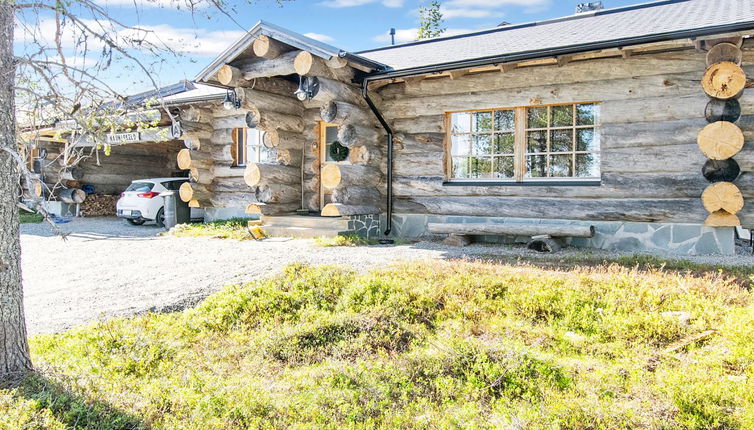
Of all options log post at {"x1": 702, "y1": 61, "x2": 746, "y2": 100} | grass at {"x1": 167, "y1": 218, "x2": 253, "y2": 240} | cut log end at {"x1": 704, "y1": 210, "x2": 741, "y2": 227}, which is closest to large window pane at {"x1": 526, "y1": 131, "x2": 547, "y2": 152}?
log post at {"x1": 702, "y1": 61, "x2": 746, "y2": 100}

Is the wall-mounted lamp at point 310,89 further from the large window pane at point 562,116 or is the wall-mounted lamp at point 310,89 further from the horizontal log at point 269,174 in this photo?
the large window pane at point 562,116

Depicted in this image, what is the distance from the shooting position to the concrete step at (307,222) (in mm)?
11492

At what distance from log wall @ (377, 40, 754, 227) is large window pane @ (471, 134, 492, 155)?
60 cm

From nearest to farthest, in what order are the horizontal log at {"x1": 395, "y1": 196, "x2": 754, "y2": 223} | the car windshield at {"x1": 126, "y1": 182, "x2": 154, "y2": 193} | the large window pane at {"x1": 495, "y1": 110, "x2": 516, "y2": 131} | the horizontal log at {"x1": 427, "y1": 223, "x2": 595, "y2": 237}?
the horizontal log at {"x1": 395, "y1": 196, "x2": 754, "y2": 223}
the horizontal log at {"x1": 427, "y1": 223, "x2": 595, "y2": 237}
the large window pane at {"x1": 495, "y1": 110, "x2": 516, "y2": 131}
the car windshield at {"x1": 126, "y1": 182, "x2": 154, "y2": 193}

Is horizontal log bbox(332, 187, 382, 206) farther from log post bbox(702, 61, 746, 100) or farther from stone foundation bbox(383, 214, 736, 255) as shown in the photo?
log post bbox(702, 61, 746, 100)

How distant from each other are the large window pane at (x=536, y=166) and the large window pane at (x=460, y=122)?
1.41 meters

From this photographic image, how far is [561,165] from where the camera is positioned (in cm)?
1041

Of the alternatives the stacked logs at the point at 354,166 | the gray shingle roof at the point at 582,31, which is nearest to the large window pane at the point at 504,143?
the gray shingle roof at the point at 582,31

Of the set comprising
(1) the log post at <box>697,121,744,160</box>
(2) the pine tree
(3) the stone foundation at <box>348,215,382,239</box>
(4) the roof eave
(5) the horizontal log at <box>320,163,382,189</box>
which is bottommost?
(3) the stone foundation at <box>348,215,382,239</box>

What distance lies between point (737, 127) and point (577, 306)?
16.0 ft

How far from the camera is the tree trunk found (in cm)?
400

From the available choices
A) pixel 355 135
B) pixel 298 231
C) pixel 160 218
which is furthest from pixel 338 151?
pixel 160 218

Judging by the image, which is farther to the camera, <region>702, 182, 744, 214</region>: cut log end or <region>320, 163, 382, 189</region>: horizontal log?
<region>320, 163, 382, 189</region>: horizontal log

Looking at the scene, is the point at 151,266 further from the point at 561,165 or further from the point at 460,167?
the point at 561,165
